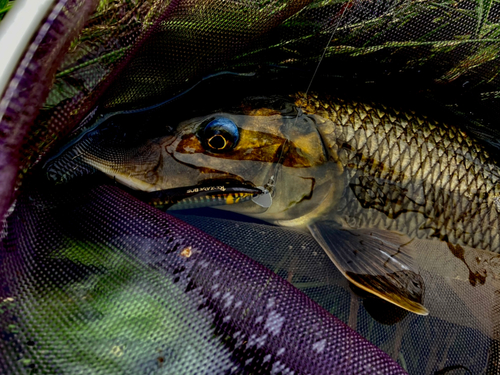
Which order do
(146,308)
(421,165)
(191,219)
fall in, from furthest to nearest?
(421,165)
(191,219)
(146,308)

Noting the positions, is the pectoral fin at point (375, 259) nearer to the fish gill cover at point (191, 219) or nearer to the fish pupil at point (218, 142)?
the fish gill cover at point (191, 219)

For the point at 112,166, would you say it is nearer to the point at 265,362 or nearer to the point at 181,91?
the point at 181,91

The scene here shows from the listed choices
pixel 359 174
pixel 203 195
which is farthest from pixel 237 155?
pixel 359 174

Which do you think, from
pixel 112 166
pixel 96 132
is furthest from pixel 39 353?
pixel 96 132

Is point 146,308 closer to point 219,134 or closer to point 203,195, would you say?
point 203,195

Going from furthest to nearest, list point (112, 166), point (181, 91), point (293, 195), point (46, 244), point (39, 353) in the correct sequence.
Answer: point (293, 195) → point (181, 91) → point (112, 166) → point (46, 244) → point (39, 353)

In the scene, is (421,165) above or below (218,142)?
above

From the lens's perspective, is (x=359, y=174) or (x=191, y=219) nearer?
(x=191, y=219)
